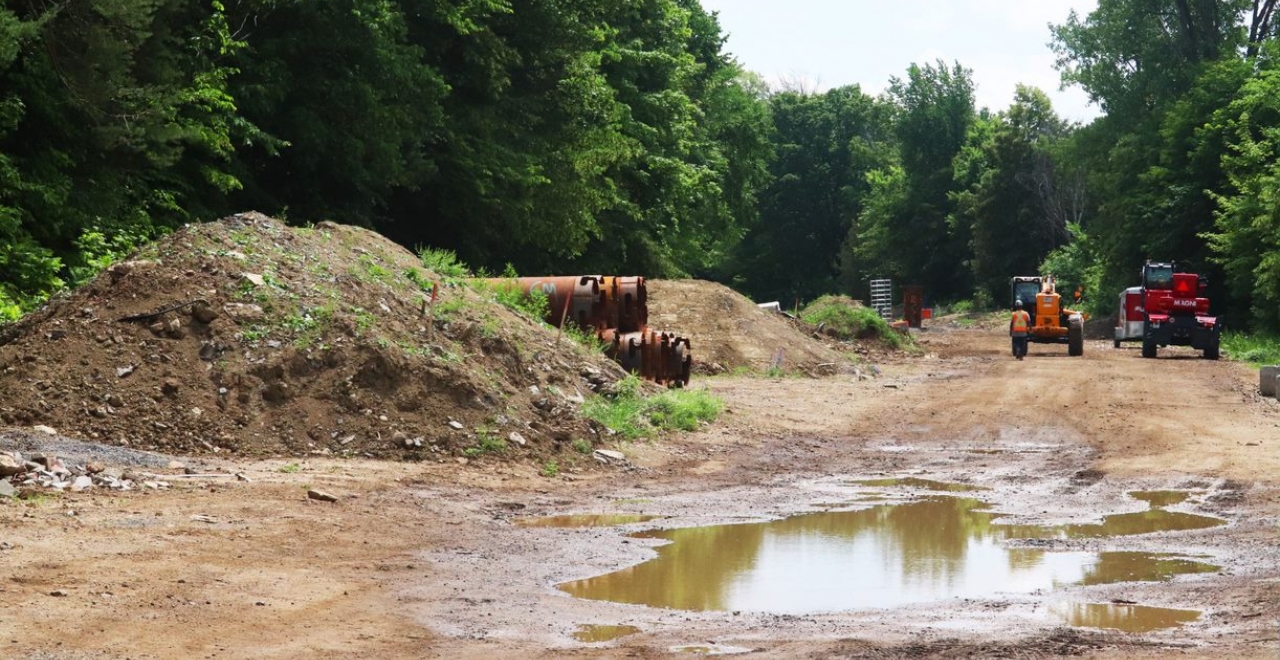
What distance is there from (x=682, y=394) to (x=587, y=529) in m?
9.60

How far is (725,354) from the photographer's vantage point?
1325 inches

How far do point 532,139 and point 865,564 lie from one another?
26.9m

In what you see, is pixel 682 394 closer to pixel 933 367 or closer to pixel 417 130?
pixel 417 130

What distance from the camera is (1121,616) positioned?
878 centimetres

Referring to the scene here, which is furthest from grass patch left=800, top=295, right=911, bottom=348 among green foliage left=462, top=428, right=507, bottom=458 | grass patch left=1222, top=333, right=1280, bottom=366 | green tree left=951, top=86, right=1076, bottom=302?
green tree left=951, top=86, right=1076, bottom=302

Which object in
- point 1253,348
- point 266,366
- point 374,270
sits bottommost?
point 1253,348

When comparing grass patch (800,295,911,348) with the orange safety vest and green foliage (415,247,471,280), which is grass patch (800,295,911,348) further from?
green foliage (415,247,471,280)

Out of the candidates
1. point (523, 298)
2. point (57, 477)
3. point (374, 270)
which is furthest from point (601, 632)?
point (523, 298)

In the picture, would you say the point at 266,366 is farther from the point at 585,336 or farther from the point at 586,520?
the point at 585,336

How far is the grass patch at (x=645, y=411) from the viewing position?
18.1 m

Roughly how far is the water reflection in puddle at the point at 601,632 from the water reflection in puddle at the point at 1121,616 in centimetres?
262

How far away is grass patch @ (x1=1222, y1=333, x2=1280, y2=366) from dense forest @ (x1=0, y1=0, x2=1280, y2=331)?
1283 mm

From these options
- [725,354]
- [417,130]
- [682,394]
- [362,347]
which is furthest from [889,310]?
[362,347]

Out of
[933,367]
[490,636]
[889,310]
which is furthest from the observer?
[889,310]
